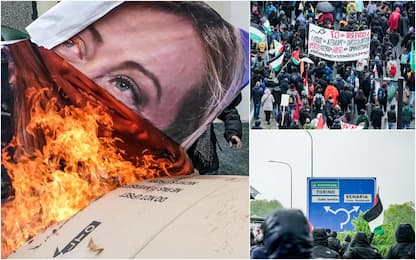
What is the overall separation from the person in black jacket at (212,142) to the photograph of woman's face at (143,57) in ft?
0.63

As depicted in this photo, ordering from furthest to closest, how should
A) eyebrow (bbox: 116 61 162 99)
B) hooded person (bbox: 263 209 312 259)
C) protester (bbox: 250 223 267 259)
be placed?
eyebrow (bbox: 116 61 162 99), protester (bbox: 250 223 267 259), hooded person (bbox: 263 209 312 259)

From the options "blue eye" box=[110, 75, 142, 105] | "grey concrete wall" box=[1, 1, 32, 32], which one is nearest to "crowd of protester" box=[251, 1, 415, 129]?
"blue eye" box=[110, 75, 142, 105]

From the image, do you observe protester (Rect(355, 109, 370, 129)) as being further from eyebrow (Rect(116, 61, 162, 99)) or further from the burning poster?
eyebrow (Rect(116, 61, 162, 99))

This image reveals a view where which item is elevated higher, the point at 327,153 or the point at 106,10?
the point at 106,10

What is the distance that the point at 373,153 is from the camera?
294 cm

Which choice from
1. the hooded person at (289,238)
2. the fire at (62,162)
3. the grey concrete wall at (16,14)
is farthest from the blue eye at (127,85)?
the hooded person at (289,238)

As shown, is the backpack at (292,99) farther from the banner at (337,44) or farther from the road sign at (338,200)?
the road sign at (338,200)

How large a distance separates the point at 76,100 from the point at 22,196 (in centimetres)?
58

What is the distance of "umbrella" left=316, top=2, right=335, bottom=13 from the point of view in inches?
116

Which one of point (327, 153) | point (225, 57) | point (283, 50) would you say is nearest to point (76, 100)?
point (225, 57)

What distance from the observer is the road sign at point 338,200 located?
116 inches

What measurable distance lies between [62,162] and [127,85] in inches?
21.0

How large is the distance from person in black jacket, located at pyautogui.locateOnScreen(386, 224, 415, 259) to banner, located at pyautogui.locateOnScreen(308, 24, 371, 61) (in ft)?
2.96

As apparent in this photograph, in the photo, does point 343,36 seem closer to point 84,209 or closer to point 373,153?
point 373,153
